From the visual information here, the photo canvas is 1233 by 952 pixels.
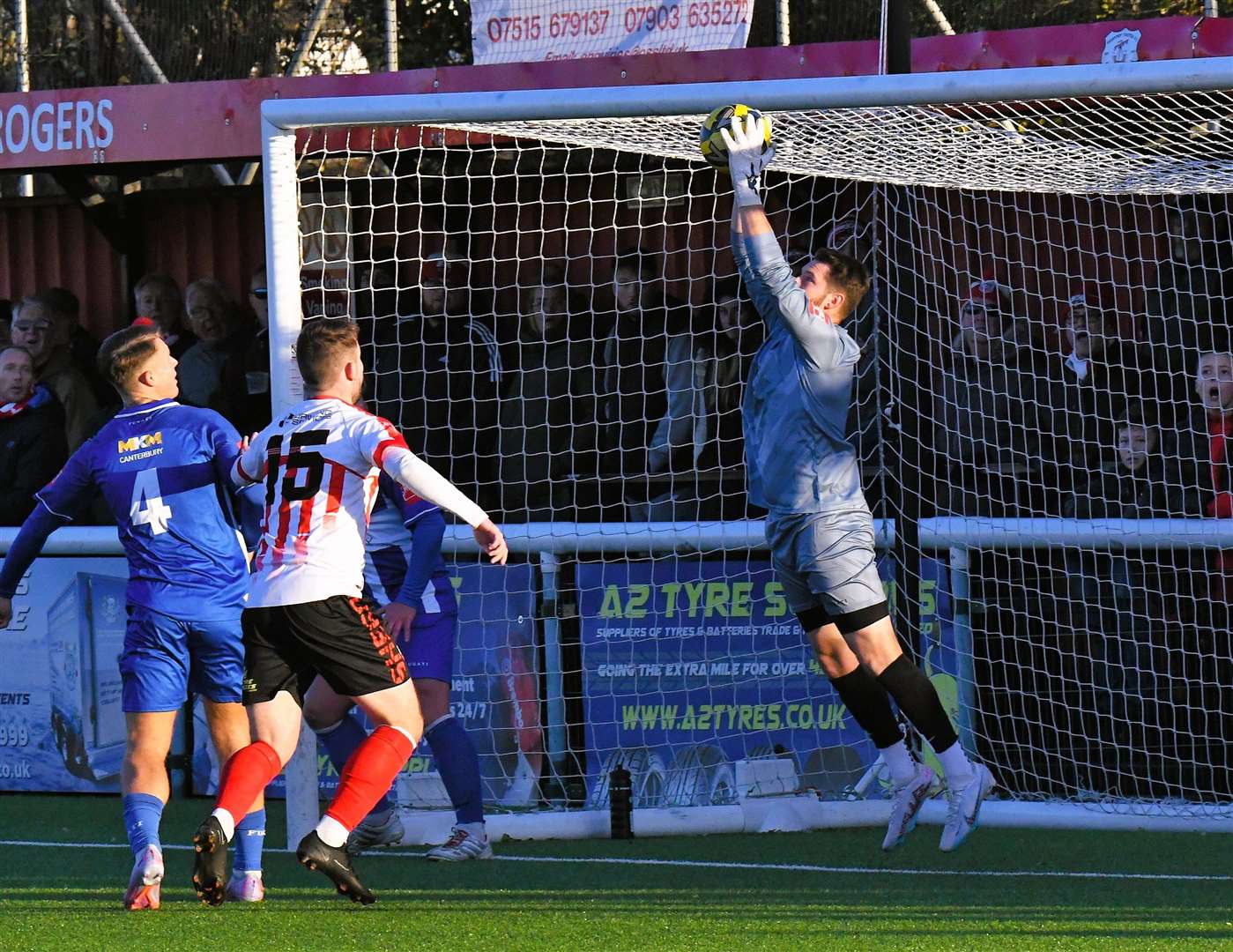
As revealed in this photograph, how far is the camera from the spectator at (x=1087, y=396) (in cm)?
725

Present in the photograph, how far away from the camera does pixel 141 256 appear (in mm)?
10172

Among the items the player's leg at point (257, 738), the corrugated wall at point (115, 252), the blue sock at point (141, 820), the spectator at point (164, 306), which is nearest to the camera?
the player's leg at point (257, 738)

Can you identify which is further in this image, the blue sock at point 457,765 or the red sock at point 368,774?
the blue sock at point 457,765

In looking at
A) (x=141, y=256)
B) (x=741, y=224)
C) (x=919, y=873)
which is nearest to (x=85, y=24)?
(x=141, y=256)

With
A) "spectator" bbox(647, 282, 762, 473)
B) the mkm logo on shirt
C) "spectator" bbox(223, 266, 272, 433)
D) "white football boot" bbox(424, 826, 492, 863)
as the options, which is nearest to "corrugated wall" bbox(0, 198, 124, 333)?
"spectator" bbox(223, 266, 272, 433)

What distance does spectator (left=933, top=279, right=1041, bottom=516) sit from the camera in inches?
286

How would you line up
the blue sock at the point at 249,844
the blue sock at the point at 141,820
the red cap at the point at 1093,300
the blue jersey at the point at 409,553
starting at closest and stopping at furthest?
1. the blue sock at the point at 141,820
2. the blue sock at the point at 249,844
3. the blue jersey at the point at 409,553
4. the red cap at the point at 1093,300

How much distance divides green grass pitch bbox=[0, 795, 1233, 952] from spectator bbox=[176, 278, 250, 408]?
2493 millimetres

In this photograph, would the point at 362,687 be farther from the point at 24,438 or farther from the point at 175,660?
the point at 24,438

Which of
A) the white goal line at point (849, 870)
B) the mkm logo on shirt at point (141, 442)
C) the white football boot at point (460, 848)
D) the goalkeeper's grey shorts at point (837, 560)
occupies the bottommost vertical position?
the white goal line at point (849, 870)

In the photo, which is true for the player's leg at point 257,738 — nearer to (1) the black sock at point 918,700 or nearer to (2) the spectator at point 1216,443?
(1) the black sock at point 918,700

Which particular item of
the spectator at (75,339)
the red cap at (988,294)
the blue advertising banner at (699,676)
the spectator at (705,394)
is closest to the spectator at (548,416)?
the spectator at (705,394)

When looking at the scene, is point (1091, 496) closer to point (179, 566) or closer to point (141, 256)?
point (179, 566)

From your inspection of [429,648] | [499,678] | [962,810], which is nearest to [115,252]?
[499,678]
